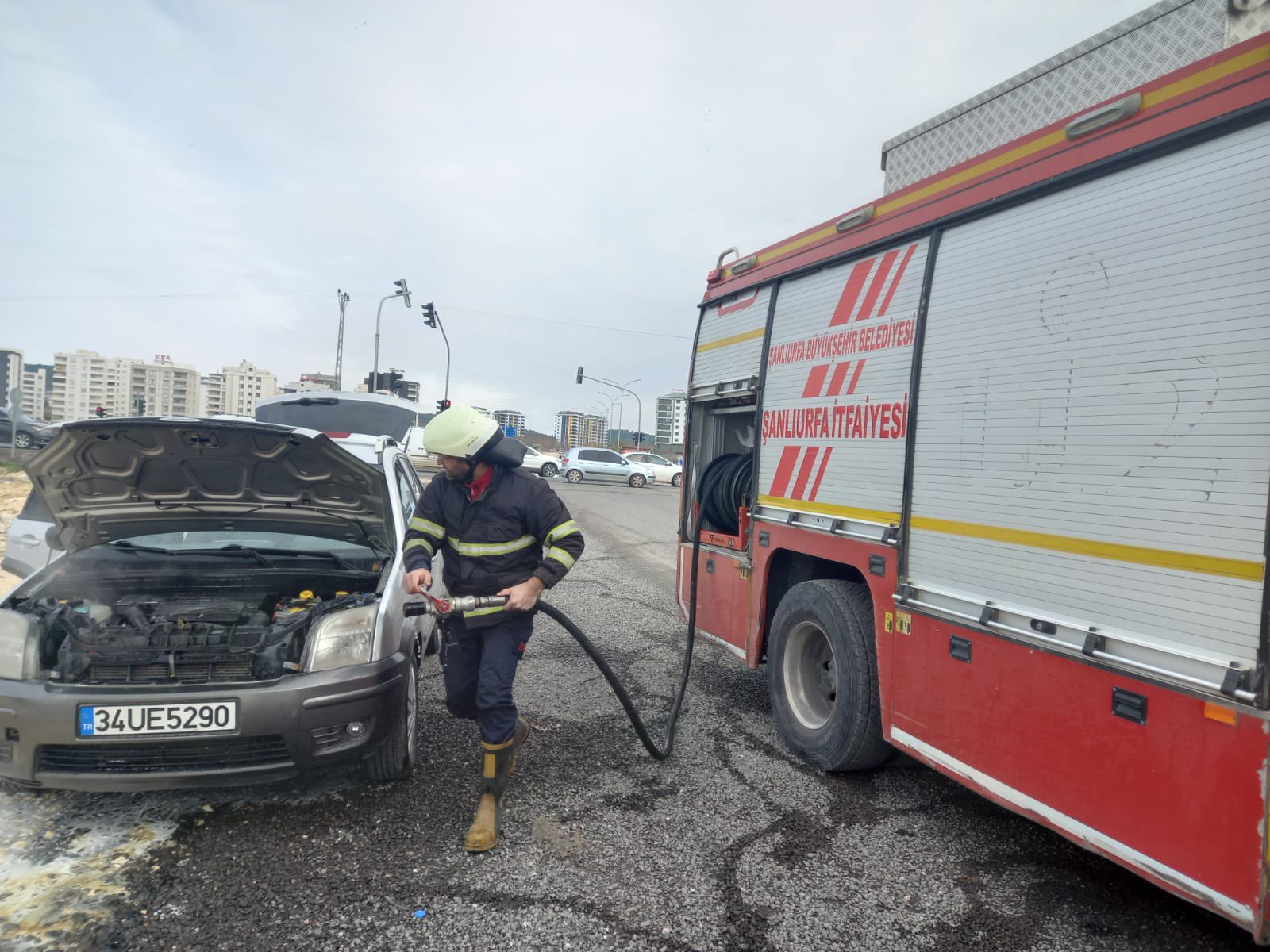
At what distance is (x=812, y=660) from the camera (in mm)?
4199

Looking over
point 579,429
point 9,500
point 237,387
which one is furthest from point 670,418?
point 9,500

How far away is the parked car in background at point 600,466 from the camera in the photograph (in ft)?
106

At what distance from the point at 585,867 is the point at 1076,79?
13.0 ft

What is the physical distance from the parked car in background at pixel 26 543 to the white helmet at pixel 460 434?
330 centimetres

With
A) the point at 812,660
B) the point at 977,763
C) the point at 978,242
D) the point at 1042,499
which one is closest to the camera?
the point at 1042,499

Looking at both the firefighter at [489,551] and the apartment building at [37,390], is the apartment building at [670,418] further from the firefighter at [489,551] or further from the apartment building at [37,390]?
the firefighter at [489,551]

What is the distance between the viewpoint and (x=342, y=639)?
3.20 meters

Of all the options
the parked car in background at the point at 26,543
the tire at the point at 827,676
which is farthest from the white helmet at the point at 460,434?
the parked car in background at the point at 26,543

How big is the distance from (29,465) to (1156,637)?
15.1ft

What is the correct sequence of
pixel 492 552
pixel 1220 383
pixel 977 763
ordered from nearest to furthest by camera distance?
pixel 1220 383 → pixel 977 763 → pixel 492 552

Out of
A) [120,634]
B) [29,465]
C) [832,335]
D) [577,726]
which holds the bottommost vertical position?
[577,726]

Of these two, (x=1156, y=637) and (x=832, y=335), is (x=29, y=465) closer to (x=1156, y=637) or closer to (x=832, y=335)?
(x=832, y=335)

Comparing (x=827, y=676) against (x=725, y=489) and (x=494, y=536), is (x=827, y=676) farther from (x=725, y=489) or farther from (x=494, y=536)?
(x=494, y=536)

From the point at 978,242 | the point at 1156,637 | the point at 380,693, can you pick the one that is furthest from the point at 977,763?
the point at 380,693
